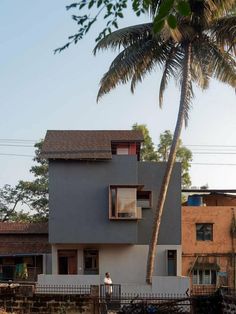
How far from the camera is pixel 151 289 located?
86.5 feet

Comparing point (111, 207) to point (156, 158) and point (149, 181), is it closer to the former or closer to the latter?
point (149, 181)

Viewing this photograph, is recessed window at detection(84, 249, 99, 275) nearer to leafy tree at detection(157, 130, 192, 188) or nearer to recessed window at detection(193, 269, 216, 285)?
recessed window at detection(193, 269, 216, 285)

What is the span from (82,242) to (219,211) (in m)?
9.03

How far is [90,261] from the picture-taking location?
112 ft

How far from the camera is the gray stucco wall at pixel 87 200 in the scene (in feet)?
108

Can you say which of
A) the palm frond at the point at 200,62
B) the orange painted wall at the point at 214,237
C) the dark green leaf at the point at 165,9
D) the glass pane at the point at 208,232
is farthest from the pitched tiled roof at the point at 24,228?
the dark green leaf at the point at 165,9

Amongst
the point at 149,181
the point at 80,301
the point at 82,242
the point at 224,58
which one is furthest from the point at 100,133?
the point at 80,301

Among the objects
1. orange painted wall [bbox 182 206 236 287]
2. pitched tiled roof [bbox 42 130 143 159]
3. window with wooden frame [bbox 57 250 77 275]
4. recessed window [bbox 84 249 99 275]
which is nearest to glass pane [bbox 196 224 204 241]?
orange painted wall [bbox 182 206 236 287]

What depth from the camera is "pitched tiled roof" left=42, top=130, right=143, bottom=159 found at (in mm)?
33250

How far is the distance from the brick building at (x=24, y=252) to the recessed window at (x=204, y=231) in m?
8.75

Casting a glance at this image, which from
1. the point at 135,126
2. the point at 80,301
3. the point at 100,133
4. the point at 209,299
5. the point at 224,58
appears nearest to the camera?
the point at 209,299

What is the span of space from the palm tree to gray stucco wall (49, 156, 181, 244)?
12.7ft

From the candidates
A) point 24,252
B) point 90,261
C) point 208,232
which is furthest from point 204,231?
point 24,252

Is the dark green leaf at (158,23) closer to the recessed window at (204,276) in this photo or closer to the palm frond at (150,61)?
the palm frond at (150,61)
